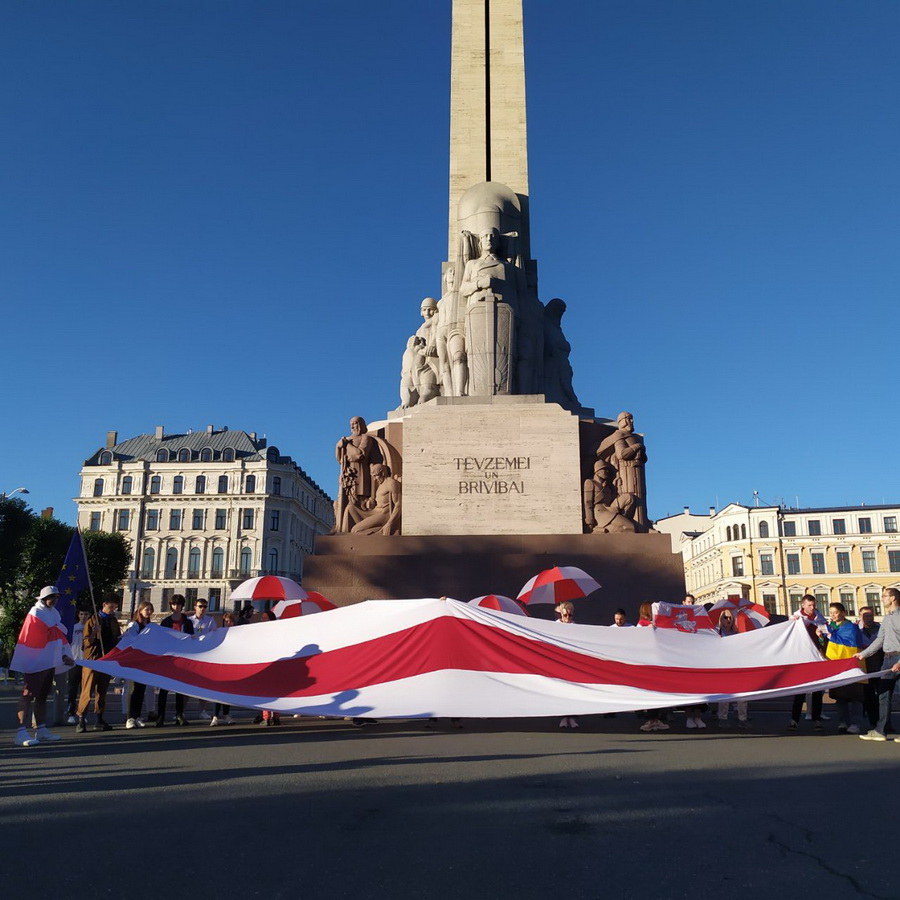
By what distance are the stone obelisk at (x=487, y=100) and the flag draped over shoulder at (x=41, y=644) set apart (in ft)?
46.9

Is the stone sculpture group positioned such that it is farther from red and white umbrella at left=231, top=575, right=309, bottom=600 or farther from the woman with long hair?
the woman with long hair

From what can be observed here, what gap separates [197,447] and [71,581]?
77.6m

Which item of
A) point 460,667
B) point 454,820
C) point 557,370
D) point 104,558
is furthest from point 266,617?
point 104,558

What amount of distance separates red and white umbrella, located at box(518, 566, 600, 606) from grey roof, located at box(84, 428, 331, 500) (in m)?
72.8

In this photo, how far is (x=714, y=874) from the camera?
3826mm

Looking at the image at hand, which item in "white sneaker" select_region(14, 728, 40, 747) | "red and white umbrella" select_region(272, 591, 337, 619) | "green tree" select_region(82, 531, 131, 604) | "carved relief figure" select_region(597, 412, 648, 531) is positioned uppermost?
"green tree" select_region(82, 531, 131, 604)

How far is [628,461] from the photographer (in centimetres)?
1556

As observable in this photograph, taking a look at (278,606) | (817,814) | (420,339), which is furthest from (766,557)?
(817,814)

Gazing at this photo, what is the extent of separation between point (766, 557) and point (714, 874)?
266ft

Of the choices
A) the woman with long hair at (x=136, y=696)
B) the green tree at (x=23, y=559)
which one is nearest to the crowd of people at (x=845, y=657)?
the woman with long hair at (x=136, y=696)

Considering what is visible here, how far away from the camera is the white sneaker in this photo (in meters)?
8.61

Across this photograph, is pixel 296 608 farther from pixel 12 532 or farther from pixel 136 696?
pixel 12 532

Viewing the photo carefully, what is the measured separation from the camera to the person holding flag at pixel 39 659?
8.92 metres

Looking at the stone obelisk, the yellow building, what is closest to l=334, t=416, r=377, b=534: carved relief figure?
the stone obelisk
